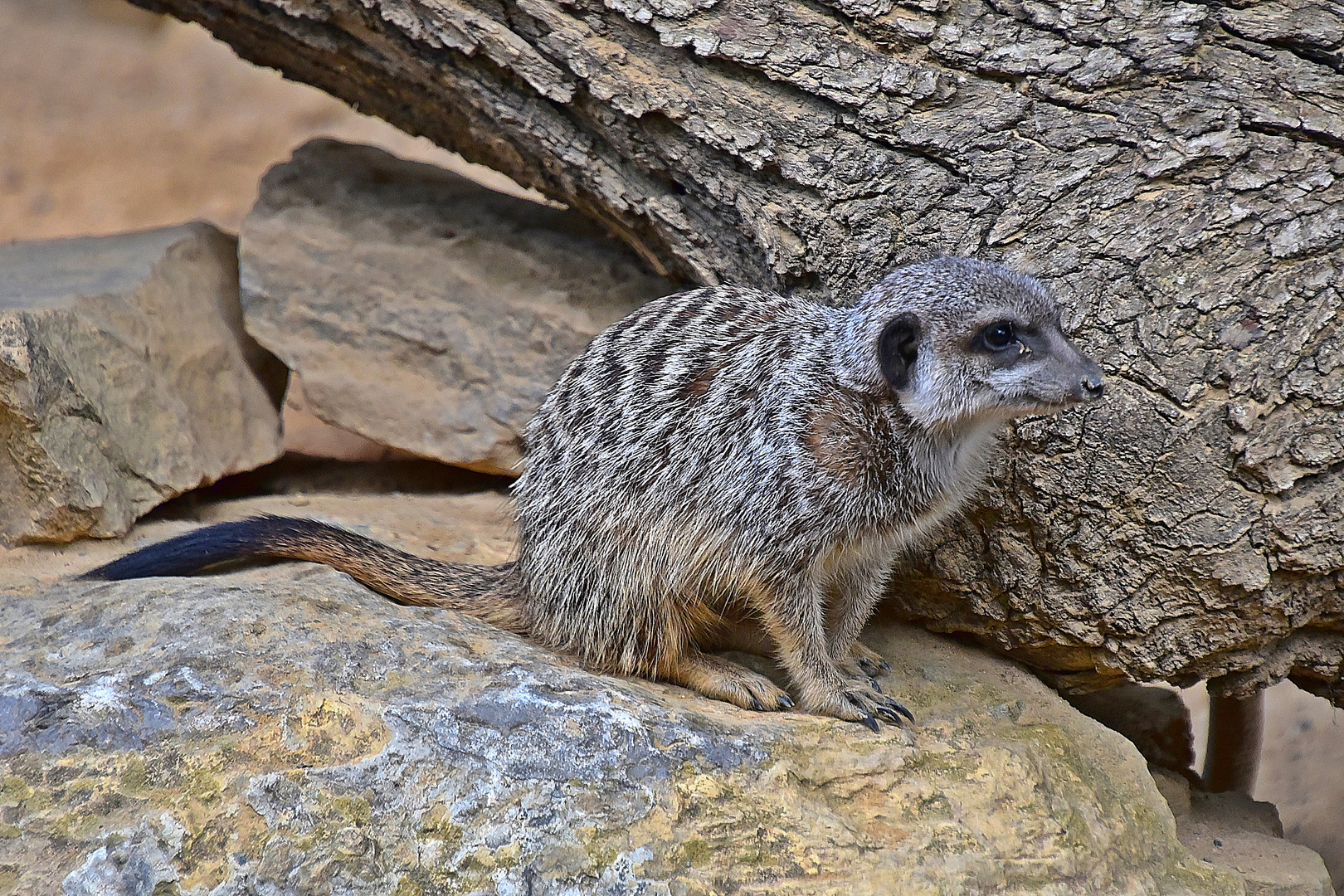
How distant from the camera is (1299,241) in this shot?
241 cm

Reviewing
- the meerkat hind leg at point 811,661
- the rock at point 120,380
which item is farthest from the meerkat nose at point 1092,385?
the rock at point 120,380

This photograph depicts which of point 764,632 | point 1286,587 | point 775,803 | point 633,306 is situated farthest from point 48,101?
point 1286,587

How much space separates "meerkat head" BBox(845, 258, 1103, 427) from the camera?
2.28 meters

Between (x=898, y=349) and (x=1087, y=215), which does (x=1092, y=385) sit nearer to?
(x=898, y=349)

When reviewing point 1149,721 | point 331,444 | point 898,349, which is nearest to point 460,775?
point 898,349

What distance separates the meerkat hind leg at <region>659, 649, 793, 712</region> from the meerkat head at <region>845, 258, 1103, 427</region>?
0.74 metres

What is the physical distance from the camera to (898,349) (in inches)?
96.2

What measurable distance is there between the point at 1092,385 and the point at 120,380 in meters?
2.65

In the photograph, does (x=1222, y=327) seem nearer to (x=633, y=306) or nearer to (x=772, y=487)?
(x=772, y=487)

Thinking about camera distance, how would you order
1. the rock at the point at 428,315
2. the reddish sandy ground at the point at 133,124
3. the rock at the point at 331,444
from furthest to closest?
1. the reddish sandy ground at the point at 133,124
2. the rock at the point at 331,444
3. the rock at the point at 428,315

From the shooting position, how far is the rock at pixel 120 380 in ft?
9.45

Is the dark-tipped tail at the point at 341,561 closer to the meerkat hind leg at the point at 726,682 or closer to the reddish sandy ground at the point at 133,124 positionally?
the meerkat hind leg at the point at 726,682

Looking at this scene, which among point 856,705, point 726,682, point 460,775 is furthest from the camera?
point 726,682

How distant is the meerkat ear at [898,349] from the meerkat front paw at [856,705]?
28.4 inches
